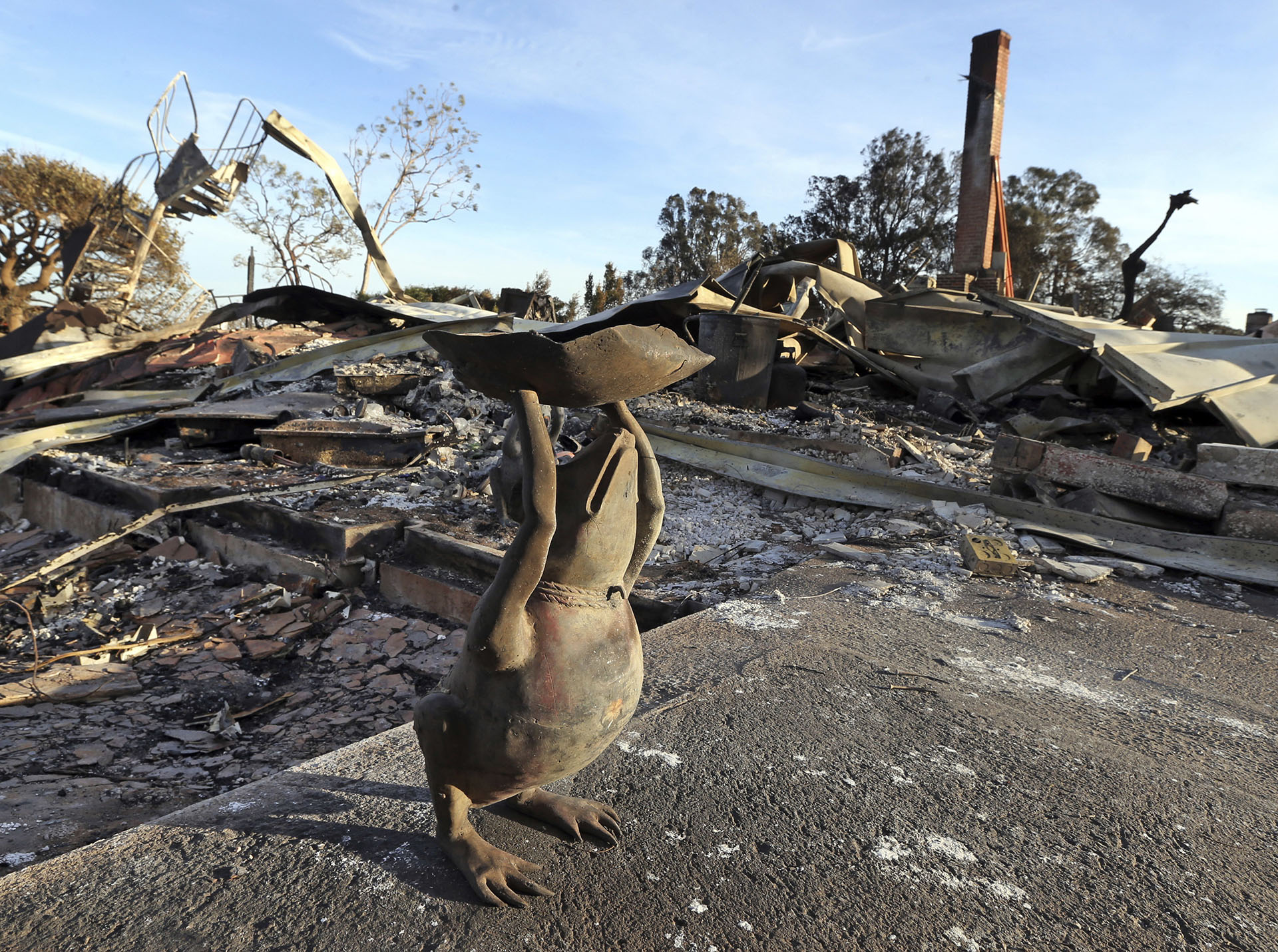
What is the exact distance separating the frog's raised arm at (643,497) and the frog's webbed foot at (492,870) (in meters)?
0.59

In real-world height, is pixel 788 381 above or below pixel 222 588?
above

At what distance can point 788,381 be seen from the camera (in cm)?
859

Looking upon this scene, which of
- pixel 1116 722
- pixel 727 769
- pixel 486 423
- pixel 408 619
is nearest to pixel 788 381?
pixel 486 423

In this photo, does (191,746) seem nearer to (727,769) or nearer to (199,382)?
(727,769)

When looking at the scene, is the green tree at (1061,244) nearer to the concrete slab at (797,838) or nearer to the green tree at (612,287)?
the green tree at (612,287)

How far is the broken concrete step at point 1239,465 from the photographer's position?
16.1ft

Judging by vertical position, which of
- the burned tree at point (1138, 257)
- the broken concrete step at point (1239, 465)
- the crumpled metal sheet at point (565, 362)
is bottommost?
the broken concrete step at point (1239, 465)

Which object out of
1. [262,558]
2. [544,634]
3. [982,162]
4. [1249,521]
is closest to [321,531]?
[262,558]

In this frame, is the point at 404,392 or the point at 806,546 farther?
the point at 404,392

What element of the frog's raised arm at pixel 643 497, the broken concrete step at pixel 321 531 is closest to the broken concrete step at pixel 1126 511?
the frog's raised arm at pixel 643 497

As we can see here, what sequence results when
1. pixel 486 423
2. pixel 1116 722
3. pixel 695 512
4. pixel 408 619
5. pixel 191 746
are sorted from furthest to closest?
1. pixel 486 423
2. pixel 695 512
3. pixel 408 619
4. pixel 191 746
5. pixel 1116 722

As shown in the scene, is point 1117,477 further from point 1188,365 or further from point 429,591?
point 429,591

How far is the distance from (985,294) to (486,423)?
601cm

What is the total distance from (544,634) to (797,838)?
80 cm
